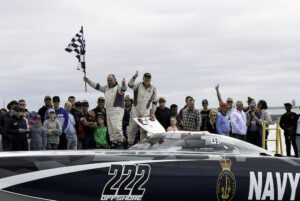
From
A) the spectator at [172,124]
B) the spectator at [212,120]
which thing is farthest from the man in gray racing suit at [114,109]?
the spectator at [212,120]

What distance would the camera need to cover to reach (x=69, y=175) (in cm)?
438

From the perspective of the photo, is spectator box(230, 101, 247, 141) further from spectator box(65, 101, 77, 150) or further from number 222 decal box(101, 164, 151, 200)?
number 222 decal box(101, 164, 151, 200)

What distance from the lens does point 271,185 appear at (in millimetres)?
4934

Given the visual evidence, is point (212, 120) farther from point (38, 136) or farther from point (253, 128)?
point (38, 136)


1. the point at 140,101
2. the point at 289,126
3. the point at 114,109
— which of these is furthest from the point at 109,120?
the point at 289,126

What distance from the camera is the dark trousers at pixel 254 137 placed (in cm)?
1196

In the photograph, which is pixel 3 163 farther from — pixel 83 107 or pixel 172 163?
pixel 83 107

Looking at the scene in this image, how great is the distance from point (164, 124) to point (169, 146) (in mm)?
→ 5146

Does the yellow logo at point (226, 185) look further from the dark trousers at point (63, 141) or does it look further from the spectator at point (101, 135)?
the spectator at point (101, 135)

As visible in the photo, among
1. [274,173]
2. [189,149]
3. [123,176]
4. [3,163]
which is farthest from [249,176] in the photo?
[3,163]

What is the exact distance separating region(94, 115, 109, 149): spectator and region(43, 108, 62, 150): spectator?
1.02m

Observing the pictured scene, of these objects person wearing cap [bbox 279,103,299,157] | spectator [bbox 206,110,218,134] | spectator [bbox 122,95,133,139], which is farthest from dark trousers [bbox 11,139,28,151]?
person wearing cap [bbox 279,103,299,157]

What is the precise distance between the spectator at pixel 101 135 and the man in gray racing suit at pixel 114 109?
3.41 feet

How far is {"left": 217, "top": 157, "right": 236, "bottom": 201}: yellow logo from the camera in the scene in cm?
471
